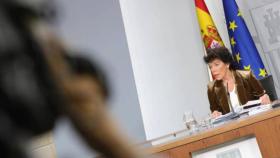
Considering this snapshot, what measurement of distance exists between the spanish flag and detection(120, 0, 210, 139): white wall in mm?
191

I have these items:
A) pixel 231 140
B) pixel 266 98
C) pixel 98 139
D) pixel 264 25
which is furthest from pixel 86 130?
pixel 264 25

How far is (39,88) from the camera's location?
11 centimetres

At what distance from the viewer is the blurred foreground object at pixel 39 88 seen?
105 millimetres

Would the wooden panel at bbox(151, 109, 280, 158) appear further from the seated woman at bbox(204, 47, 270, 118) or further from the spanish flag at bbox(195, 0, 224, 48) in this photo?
the spanish flag at bbox(195, 0, 224, 48)

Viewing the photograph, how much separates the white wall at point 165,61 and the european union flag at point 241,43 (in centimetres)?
32

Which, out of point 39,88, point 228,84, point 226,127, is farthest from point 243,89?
point 39,88

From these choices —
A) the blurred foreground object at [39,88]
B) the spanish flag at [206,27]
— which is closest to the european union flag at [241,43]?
the spanish flag at [206,27]

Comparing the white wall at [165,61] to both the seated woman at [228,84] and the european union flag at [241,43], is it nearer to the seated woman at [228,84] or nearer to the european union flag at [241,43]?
the european union flag at [241,43]

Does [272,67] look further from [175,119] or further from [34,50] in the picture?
[34,50]

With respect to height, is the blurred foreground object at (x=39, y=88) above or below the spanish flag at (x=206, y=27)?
below

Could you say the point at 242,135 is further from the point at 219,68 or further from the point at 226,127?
the point at 219,68

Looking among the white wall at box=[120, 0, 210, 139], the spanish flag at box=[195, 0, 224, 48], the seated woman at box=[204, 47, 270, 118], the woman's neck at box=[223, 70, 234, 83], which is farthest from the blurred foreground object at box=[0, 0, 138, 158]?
the spanish flag at box=[195, 0, 224, 48]

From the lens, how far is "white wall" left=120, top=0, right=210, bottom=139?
123 inches

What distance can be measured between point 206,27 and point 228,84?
0.92 meters
